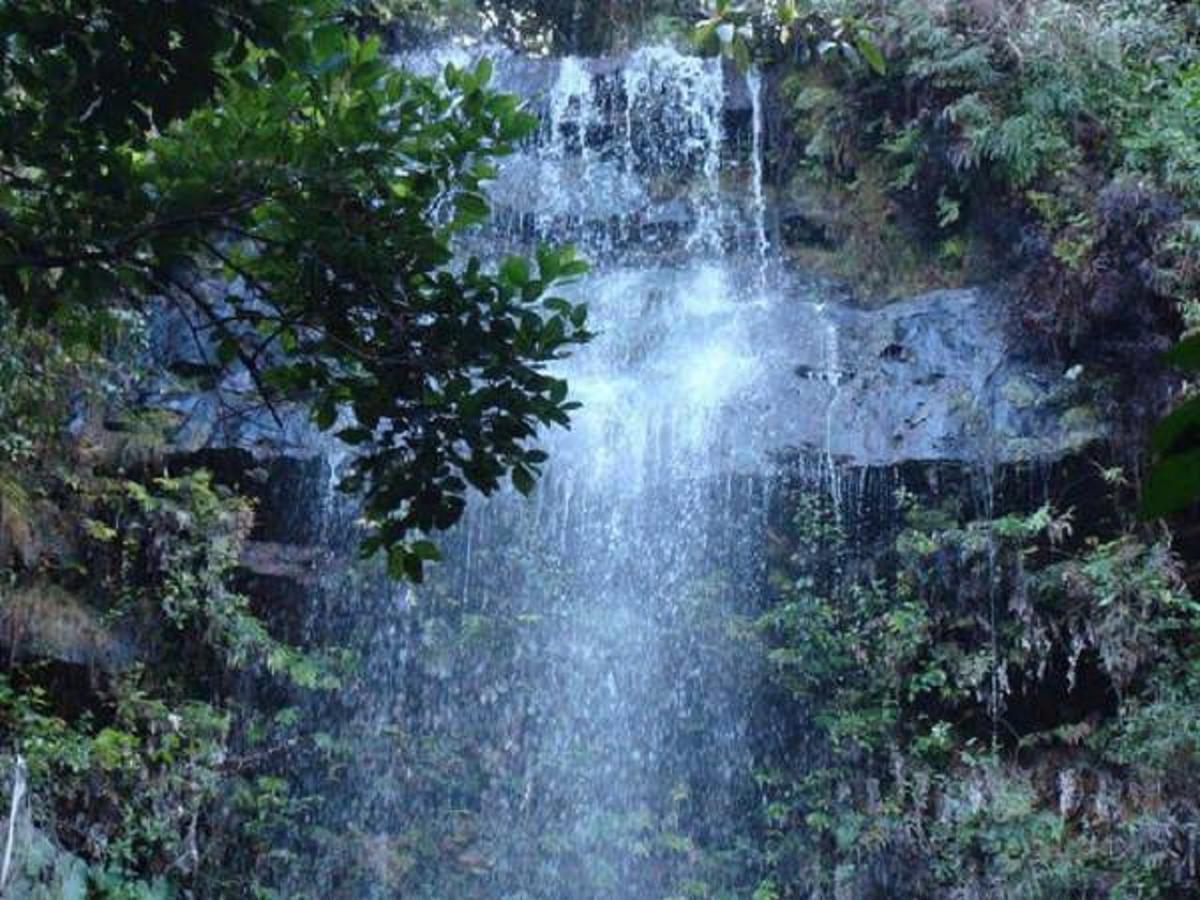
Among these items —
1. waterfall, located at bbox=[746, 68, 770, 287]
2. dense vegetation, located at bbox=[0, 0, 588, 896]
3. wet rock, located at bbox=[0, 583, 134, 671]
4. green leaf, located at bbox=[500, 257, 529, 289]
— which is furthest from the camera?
waterfall, located at bbox=[746, 68, 770, 287]

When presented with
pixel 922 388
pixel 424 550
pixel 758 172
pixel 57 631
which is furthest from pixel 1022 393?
pixel 424 550

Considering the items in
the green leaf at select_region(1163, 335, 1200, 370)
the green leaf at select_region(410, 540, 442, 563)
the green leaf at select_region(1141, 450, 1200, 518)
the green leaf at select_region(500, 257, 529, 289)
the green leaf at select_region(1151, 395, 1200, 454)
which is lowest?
the green leaf at select_region(1141, 450, 1200, 518)

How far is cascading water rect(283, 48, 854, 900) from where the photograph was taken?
8969 millimetres

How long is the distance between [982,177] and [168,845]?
6.88 m

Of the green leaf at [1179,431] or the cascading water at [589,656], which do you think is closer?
the green leaf at [1179,431]

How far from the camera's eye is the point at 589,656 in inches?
370

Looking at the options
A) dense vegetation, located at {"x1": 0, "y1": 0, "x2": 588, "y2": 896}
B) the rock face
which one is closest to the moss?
the rock face

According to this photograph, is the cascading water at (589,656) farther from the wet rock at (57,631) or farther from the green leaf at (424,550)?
the green leaf at (424,550)

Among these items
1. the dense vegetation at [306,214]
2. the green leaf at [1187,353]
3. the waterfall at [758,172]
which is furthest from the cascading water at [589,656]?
the green leaf at [1187,353]

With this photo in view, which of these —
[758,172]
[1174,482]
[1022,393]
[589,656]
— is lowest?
[1174,482]

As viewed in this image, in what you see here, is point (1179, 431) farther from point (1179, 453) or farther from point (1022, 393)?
point (1022, 393)

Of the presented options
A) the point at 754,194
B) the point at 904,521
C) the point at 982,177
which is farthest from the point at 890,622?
the point at 754,194

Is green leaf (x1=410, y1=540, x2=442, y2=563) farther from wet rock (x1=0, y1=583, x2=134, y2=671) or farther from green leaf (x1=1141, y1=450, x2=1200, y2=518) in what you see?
wet rock (x1=0, y1=583, x2=134, y2=671)

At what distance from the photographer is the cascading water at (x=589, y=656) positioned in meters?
8.97
